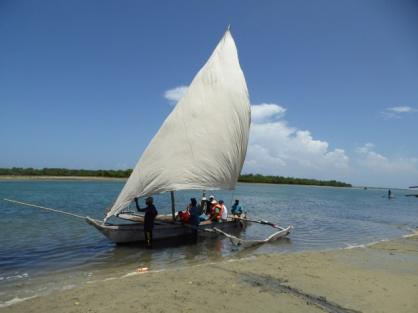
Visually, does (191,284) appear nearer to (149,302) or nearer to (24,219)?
(149,302)

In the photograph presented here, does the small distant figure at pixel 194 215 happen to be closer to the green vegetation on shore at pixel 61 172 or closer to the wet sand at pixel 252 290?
the wet sand at pixel 252 290

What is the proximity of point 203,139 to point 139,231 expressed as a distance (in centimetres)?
387

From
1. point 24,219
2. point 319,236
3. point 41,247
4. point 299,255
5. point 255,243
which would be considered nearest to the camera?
point 299,255

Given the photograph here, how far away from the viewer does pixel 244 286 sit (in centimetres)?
804

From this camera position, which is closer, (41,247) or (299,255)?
(299,255)

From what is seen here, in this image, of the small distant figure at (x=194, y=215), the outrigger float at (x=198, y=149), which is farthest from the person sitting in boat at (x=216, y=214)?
the small distant figure at (x=194, y=215)

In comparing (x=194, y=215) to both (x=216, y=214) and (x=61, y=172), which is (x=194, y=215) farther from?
(x=61, y=172)

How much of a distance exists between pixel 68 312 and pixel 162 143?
7.69m

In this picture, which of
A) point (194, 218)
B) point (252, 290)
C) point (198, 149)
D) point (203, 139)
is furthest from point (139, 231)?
point (252, 290)

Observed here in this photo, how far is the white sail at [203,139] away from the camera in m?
13.0

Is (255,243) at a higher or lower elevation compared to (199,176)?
lower

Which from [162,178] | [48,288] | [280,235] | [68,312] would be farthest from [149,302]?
[280,235]

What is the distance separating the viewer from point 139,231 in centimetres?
1348

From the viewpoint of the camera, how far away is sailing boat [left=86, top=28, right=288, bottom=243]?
13.0m
